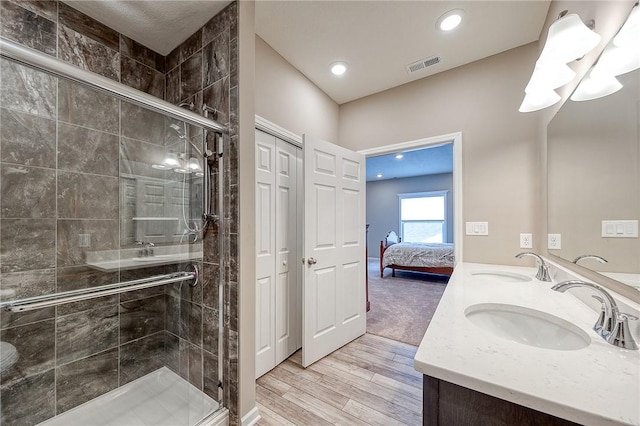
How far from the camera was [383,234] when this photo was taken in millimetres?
8070

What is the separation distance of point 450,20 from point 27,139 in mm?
2786

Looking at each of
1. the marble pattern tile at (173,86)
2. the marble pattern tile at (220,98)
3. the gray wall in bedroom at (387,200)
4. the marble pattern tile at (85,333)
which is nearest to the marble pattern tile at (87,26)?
the marble pattern tile at (173,86)

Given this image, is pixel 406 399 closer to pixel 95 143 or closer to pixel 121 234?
pixel 121 234

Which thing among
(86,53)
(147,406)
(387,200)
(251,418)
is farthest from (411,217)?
(86,53)

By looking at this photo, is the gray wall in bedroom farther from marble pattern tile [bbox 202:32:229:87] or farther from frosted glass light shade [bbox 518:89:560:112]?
marble pattern tile [bbox 202:32:229:87]

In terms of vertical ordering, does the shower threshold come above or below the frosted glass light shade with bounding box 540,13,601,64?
below

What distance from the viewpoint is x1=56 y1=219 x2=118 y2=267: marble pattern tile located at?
153 centimetres

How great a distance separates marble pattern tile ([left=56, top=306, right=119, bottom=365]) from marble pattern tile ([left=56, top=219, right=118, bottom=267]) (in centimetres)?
36

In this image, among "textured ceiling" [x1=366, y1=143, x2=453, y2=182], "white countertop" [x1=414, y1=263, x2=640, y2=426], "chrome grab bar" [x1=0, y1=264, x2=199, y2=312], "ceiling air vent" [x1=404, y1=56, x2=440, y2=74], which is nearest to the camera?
"white countertop" [x1=414, y1=263, x2=640, y2=426]

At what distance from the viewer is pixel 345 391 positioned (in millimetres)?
1787

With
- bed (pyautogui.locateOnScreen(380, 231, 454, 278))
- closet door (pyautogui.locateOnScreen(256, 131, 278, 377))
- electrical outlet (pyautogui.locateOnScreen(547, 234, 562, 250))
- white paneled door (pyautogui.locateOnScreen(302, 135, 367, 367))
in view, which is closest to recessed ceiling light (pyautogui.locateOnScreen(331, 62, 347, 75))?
white paneled door (pyautogui.locateOnScreen(302, 135, 367, 367))

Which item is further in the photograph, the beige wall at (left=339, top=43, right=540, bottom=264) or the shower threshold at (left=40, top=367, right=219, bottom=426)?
the beige wall at (left=339, top=43, right=540, bottom=264)

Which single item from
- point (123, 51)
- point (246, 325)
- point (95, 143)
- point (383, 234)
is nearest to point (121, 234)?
point (95, 143)

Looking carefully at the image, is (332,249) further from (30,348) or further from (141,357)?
(30,348)
